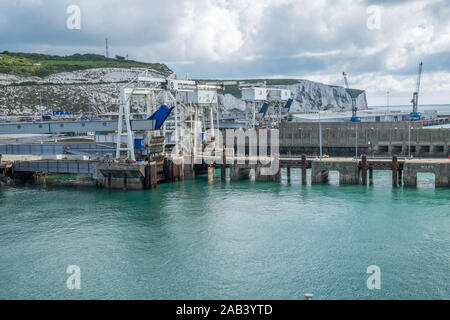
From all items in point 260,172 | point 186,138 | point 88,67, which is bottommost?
point 260,172

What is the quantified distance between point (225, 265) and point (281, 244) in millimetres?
5255

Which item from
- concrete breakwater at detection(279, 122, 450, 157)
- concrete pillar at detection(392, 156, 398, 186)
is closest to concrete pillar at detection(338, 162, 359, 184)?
concrete pillar at detection(392, 156, 398, 186)

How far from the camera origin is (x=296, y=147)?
86438 millimetres

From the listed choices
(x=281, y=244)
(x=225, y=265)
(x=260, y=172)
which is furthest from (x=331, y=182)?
(x=225, y=265)

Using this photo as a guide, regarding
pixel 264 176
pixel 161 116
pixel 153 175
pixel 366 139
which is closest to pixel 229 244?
pixel 153 175

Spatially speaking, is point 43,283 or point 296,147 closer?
point 43,283

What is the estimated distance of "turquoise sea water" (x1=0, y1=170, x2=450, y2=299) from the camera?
24.2 meters

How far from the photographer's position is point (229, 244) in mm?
31266

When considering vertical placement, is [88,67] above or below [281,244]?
above

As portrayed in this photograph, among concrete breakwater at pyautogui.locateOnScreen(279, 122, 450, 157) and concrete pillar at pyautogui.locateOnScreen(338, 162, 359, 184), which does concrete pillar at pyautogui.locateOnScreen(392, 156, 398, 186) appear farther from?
concrete breakwater at pyautogui.locateOnScreen(279, 122, 450, 157)

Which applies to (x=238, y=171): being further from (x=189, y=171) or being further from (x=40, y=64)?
(x=40, y=64)

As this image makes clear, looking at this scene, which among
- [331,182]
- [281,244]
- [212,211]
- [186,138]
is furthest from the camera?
[186,138]
